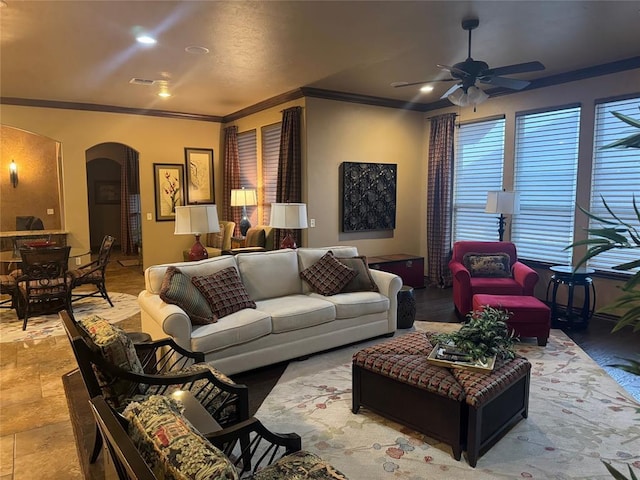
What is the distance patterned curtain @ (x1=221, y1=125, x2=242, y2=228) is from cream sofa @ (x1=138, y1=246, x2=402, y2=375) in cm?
387

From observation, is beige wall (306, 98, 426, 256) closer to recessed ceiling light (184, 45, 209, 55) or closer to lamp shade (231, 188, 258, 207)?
lamp shade (231, 188, 258, 207)

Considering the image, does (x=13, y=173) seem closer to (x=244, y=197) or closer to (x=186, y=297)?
(x=244, y=197)

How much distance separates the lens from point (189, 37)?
4105 millimetres

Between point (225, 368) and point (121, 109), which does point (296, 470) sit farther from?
point (121, 109)

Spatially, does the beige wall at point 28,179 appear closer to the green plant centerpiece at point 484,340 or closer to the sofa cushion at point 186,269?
the sofa cushion at point 186,269

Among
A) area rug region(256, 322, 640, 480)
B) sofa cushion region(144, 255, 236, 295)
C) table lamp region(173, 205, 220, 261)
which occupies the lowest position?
area rug region(256, 322, 640, 480)

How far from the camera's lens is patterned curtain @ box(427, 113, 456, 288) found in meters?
6.93

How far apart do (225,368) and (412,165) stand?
5.09 metres

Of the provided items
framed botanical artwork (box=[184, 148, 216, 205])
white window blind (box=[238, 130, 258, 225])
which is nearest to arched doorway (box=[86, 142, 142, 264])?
framed botanical artwork (box=[184, 148, 216, 205])

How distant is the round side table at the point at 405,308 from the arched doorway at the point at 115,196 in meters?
7.68

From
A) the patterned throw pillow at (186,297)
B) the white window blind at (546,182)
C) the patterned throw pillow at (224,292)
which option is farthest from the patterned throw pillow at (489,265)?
the patterned throw pillow at (186,297)

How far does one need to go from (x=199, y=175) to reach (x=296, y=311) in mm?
5362

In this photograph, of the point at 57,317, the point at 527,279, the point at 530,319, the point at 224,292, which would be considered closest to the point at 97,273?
the point at 57,317

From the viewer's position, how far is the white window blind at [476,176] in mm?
6434
